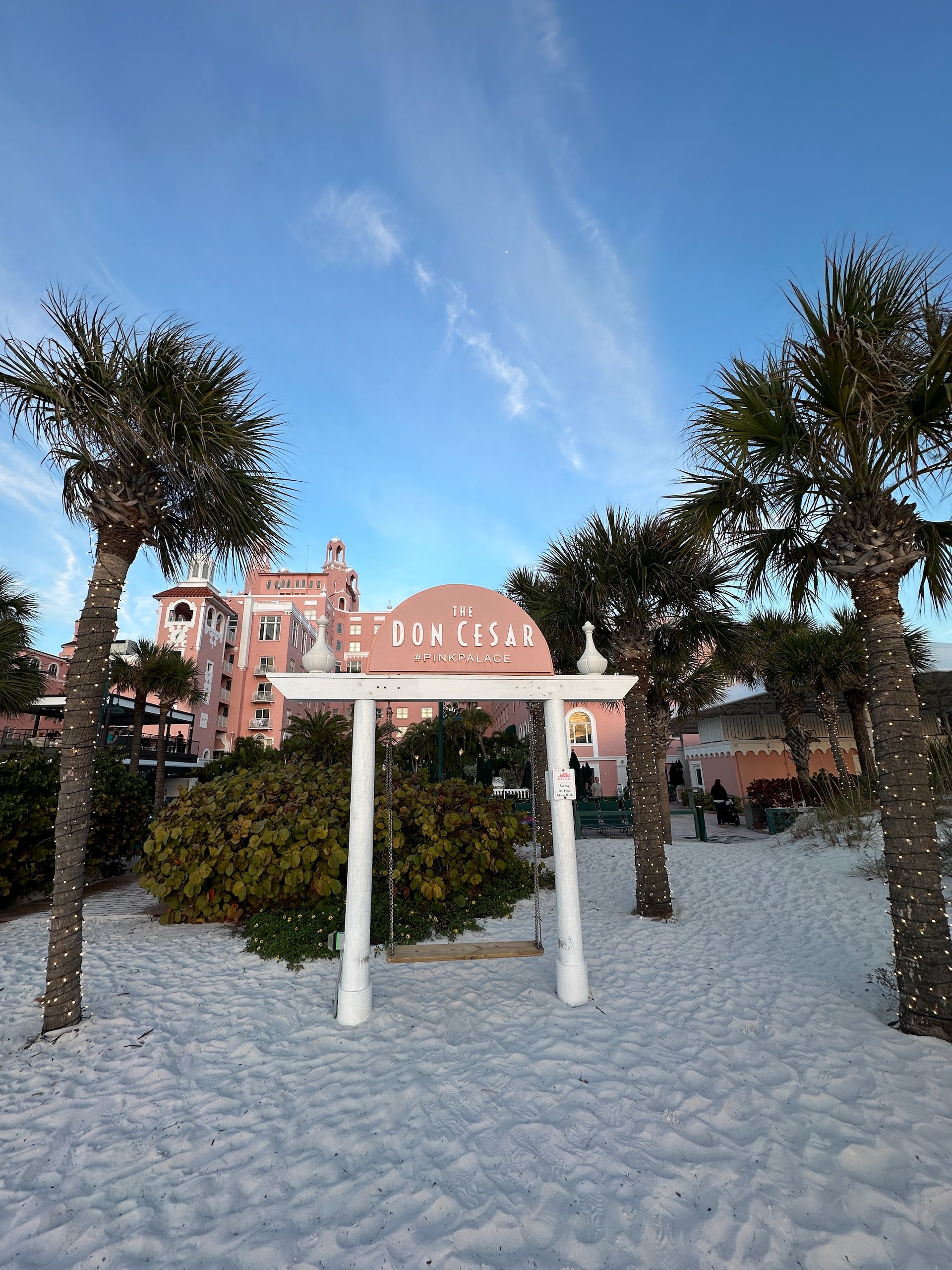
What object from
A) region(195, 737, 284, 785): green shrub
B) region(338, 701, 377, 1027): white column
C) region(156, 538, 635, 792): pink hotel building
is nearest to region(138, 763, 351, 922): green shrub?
region(338, 701, 377, 1027): white column

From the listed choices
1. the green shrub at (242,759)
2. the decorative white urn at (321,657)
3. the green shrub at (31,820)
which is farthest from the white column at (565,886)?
the green shrub at (242,759)

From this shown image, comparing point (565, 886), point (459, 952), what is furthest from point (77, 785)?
point (565, 886)

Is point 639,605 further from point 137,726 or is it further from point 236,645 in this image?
point 236,645

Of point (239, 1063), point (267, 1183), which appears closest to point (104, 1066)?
point (239, 1063)

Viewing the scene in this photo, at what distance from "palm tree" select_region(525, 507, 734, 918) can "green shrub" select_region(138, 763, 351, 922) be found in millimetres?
4344

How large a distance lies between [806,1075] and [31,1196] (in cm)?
456

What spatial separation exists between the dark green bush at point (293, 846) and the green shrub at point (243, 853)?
0.04 feet

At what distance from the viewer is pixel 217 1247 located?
95.4 inches

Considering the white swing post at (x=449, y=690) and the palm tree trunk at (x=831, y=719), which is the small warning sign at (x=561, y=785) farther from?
the palm tree trunk at (x=831, y=719)

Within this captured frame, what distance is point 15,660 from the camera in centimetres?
1388

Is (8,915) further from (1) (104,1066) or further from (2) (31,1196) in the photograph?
(2) (31,1196)

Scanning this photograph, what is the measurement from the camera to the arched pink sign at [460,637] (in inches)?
200

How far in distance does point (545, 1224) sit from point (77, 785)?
4.53m

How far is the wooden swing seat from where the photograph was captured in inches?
192
